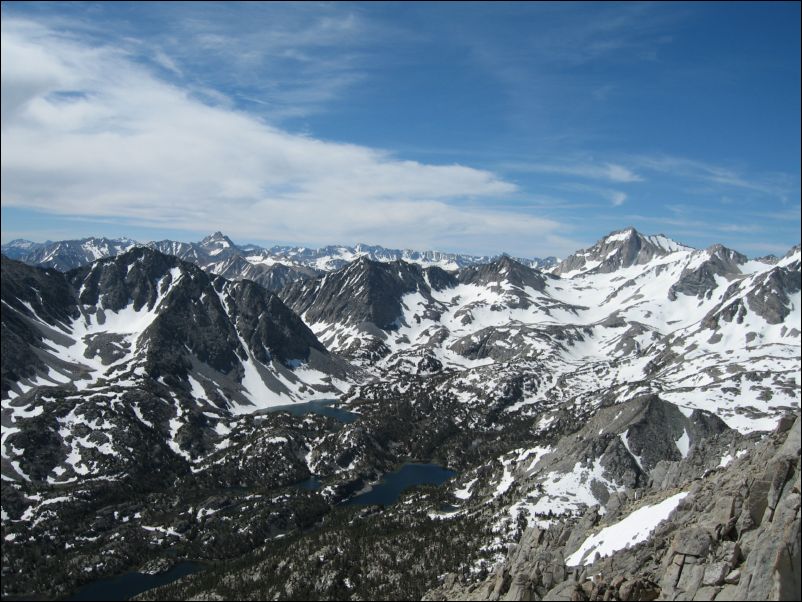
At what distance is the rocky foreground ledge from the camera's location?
44.3 meters

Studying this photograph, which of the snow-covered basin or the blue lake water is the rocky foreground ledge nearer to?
the snow-covered basin

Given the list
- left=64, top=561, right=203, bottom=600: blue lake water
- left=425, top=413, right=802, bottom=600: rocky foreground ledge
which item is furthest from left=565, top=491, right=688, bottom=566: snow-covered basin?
left=64, top=561, right=203, bottom=600: blue lake water

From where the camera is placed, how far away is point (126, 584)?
6973 inches

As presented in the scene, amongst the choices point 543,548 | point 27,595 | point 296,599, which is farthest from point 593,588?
point 27,595

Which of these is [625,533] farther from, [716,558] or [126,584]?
[126,584]

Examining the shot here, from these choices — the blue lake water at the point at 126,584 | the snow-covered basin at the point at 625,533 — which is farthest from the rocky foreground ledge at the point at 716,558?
the blue lake water at the point at 126,584

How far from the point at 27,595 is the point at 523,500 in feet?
535

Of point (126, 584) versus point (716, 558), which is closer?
point (716, 558)

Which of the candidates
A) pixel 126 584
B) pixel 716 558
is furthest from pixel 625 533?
pixel 126 584

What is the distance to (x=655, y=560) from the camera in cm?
6569

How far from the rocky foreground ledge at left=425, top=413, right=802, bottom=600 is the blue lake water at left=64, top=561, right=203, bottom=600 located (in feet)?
462

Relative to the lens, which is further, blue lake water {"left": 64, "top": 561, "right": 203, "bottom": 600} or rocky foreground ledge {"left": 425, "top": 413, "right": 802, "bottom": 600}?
blue lake water {"left": 64, "top": 561, "right": 203, "bottom": 600}

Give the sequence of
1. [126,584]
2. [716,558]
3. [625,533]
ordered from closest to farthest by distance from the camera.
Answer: [716,558], [625,533], [126,584]

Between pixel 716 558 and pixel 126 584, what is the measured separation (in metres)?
187
